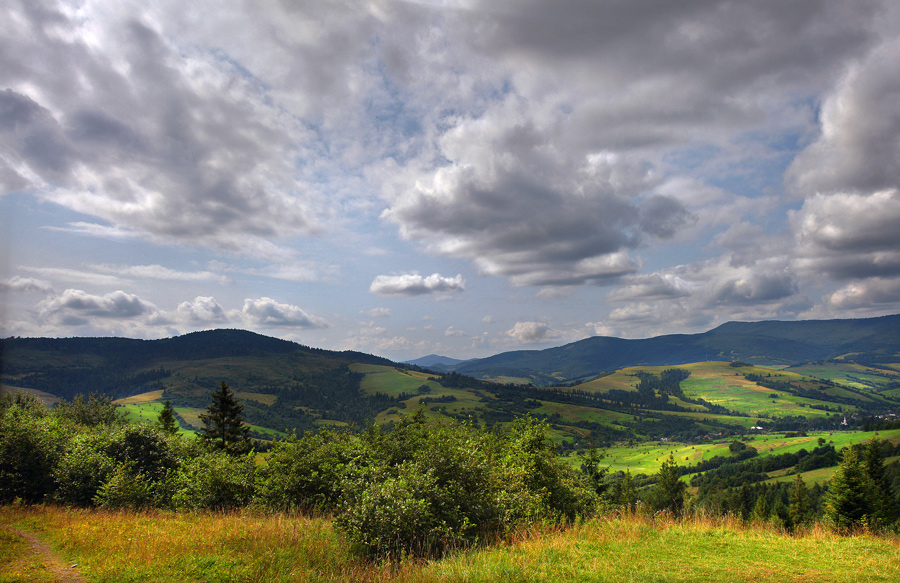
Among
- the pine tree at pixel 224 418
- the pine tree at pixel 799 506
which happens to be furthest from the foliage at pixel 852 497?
the pine tree at pixel 224 418

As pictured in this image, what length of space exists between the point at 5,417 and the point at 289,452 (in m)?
18.7

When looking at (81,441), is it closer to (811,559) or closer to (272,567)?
(272,567)

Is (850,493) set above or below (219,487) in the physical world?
below

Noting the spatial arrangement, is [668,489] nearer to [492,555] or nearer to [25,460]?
[492,555]

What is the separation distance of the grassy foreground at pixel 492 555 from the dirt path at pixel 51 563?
0.57 ft

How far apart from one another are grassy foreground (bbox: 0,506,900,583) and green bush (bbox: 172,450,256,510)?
3448 millimetres

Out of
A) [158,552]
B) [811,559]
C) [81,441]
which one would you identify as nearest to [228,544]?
[158,552]

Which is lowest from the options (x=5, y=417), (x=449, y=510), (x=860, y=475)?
(x=860, y=475)

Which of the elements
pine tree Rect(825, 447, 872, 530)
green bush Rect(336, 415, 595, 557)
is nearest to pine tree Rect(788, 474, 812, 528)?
pine tree Rect(825, 447, 872, 530)

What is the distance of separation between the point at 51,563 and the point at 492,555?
13.1 metres

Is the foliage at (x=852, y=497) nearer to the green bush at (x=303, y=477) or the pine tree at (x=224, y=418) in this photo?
the green bush at (x=303, y=477)

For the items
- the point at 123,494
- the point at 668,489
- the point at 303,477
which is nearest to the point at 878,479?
the point at 668,489

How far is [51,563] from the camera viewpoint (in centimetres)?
1186

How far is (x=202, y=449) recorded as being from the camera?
102ft
